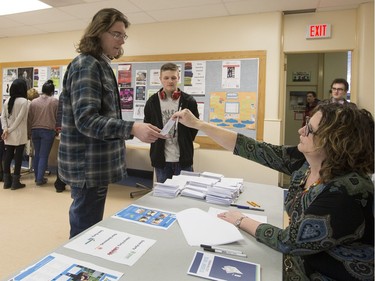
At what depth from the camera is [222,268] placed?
853 mm

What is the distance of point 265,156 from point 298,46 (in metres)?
3.12

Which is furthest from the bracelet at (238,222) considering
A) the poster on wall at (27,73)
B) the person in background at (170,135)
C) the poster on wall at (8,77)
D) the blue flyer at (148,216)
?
the poster on wall at (8,77)

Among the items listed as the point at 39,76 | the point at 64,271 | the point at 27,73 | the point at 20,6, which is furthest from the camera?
the point at 27,73

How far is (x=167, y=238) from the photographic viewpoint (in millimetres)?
1035

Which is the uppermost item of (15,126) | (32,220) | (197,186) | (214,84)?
(214,84)

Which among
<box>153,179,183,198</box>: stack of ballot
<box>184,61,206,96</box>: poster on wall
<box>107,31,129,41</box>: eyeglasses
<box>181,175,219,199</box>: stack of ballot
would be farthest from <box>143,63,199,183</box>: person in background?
<box>184,61,206,96</box>: poster on wall

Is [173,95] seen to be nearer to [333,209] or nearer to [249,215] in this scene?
[249,215]

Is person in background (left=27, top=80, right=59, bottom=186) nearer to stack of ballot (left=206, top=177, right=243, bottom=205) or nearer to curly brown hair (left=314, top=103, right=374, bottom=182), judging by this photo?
stack of ballot (left=206, top=177, right=243, bottom=205)

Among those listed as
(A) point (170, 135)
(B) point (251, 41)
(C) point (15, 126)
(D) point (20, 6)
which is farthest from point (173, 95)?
(D) point (20, 6)

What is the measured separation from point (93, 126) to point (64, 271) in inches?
24.6

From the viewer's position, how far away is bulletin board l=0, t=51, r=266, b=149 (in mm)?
4047

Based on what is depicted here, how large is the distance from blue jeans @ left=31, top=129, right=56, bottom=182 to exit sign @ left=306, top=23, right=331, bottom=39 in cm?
390

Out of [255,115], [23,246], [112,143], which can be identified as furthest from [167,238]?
[255,115]

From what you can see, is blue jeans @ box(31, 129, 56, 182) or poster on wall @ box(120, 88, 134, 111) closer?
blue jeans @ box(31, 129, 56, 182)
